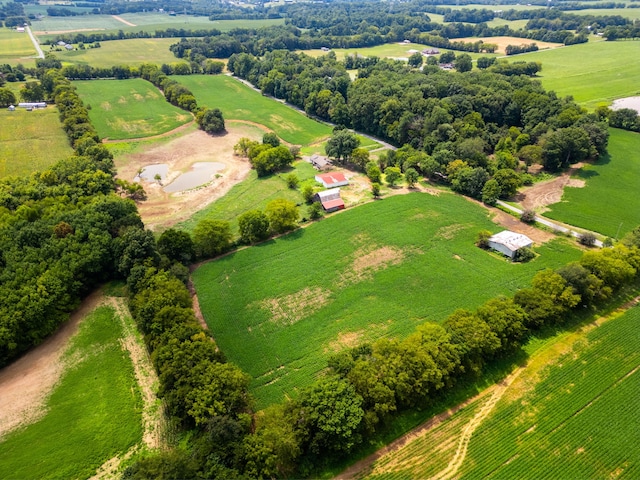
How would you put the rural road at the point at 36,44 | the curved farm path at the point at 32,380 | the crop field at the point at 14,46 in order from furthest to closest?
the rural road at the point at 36,44, the crop field at the point at 14,46, the curved farm path at the point at 32,380

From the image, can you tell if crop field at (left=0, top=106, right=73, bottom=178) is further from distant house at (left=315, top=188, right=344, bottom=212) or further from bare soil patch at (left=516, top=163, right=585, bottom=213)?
bare soil patch at (left=516, top=163, right=585, bottom=213)

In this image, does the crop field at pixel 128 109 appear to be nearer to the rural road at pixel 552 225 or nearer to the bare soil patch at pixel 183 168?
the bare soil patch at pixel 183 168

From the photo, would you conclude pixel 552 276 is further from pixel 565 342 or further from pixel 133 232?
pixel 133 232

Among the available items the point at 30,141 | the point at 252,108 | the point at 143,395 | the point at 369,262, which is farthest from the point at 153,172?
the point at 143,395

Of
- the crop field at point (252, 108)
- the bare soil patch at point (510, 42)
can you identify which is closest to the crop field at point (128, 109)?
the crop field at point (252, 108)

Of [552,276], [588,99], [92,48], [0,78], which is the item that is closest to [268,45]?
[92,48]

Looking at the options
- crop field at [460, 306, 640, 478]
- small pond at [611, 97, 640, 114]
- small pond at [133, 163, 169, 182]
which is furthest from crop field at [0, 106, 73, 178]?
small pond at [611, 97, 640, 114]

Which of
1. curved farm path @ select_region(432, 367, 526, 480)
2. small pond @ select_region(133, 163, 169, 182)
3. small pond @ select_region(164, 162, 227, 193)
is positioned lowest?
small pond @ select_region(133, 163, 169, 182)

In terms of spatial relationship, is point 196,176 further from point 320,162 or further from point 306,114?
point 306,114
